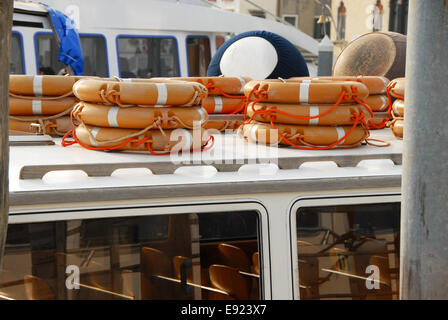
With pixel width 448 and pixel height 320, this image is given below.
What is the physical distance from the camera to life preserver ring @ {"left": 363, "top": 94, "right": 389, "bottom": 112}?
4.32m

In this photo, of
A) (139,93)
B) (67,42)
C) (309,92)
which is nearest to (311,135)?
(309,92)

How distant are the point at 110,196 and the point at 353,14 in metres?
27.0

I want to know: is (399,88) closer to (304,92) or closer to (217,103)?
(304,92)

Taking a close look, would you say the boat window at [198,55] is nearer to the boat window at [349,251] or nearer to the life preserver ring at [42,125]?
the life preserver ring at [42,125]

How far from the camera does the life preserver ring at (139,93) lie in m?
3.10

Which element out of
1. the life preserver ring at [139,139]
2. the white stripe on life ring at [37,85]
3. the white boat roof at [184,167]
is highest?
the white stripe on life ring at [37,85]

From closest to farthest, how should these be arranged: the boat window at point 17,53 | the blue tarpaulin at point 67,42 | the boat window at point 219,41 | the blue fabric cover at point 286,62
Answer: the blue fabric cover at point 286,62 < the blue tarpaulin at point 67,42 < the boat window at point 17,53 < the boat window at point 219,41

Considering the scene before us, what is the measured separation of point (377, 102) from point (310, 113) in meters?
1.11

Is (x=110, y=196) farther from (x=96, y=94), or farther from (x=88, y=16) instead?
(x=88, y=16)

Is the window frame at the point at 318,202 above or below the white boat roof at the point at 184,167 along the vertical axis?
below

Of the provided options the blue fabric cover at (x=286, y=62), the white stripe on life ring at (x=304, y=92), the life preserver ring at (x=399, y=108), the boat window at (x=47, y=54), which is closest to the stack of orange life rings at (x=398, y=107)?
the life preserver ring at (x=399, y=108)

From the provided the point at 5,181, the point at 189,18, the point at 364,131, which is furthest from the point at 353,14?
the point at 5,181

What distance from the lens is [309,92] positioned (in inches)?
133

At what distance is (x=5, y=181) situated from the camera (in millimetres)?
1696
